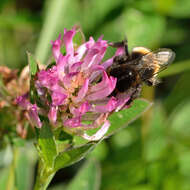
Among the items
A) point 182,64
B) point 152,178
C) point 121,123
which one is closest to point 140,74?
point 121,123

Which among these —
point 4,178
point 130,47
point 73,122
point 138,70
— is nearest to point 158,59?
point 138,70

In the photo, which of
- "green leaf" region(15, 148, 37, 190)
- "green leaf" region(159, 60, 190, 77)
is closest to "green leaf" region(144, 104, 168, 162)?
"green leaf" region(159, 60, 190, 77)

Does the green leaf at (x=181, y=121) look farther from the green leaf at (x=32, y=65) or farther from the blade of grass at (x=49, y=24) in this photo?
the green leaf at (x=32, y=65)

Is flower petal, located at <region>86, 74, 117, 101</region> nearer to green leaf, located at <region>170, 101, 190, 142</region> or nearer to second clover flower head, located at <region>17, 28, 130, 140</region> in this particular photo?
second clover flower head, located at <region>17, 28, 130, 140</region>

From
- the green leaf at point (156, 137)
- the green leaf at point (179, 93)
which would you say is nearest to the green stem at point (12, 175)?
the green leaf at point (156, 137)

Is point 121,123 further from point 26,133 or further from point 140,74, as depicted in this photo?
point 26,133

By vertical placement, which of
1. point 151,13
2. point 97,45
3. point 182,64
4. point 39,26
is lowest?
point 182,64

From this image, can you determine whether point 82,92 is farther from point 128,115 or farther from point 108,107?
point 128,115

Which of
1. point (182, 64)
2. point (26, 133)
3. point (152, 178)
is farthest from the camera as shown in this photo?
point (182, 64)
